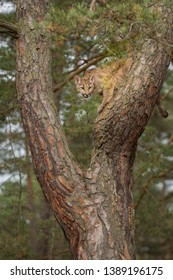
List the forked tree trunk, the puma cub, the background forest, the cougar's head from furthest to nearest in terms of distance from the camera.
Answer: the background forest < the cougar's head < the puma cub < the forked tree trunk

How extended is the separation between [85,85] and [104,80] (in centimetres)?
33

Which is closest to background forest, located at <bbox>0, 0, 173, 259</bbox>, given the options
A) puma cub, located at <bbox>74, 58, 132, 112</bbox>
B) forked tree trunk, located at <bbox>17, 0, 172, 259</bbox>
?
→ puma cub, located at <bbox>74, 58, 132, 112</bbox>

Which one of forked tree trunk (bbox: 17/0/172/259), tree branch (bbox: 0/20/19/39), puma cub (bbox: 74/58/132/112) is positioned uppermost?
tree branch (bbox: 0/20/19/39)

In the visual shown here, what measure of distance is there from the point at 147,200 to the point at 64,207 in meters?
5.20

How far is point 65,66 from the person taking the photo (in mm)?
6723

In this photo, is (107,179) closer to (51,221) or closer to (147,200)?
(51,221)

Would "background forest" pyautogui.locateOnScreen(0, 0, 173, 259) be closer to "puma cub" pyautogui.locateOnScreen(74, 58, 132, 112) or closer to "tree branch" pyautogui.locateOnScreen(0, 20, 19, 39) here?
"puma cub" pyautogui.locateOnScreen(74, 58, 132, 112)

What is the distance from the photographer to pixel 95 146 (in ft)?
13.4

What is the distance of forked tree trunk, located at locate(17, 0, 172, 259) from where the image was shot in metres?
3.83

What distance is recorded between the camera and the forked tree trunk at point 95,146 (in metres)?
3.83

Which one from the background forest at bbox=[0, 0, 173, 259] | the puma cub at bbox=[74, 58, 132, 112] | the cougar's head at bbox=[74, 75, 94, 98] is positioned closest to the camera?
the puma cub at bbox=[74, 58, 132, 112]

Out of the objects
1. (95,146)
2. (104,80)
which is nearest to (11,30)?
(104,80)

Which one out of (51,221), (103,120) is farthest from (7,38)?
(103,120)

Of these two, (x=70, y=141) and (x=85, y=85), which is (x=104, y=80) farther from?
(x=70, y=141)
